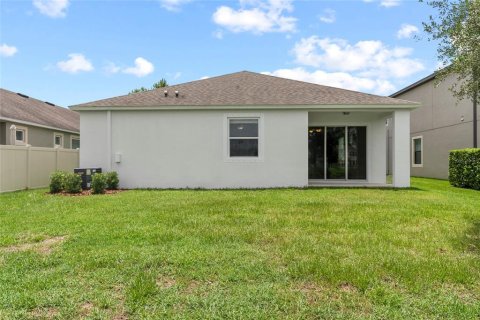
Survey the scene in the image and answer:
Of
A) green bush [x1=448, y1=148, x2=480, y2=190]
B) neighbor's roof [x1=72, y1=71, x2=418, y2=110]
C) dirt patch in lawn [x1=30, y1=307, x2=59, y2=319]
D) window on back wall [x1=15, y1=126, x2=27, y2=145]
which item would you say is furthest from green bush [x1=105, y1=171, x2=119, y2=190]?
green bush [x1=448, y1=148, x2=480, y2=190]

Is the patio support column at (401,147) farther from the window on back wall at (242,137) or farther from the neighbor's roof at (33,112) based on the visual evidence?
the neighbor's roof at (33,112)

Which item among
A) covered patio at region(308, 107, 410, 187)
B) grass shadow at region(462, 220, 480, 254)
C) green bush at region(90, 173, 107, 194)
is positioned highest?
covered patio at region(308, 107, 410, 187)

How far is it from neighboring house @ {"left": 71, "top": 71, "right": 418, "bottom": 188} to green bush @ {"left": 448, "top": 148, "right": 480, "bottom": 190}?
2960 millimetres

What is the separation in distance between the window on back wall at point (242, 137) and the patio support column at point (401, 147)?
4.96 metres

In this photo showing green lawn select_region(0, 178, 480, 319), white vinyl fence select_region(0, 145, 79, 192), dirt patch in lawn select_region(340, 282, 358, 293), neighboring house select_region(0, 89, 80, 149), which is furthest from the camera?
neighboring house select_region(0, 89, 80, 149)

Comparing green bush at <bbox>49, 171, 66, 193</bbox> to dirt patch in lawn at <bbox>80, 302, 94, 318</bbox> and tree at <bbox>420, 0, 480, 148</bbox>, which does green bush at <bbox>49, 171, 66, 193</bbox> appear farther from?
tree at <bbox>420, 0, 480, 148</bbox>

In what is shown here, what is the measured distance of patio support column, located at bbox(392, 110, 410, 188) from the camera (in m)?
12.2

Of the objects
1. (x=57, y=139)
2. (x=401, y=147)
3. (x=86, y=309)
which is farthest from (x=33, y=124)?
(x=86, y=309)

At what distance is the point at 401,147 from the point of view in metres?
12.2

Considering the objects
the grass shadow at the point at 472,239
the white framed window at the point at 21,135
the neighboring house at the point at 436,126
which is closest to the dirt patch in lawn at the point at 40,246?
the grass shadow at the point at 472,239

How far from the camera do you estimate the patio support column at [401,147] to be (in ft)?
39.9

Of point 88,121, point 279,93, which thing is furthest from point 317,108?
point 88,121

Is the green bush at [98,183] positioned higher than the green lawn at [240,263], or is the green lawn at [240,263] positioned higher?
the green bush at [98,183]

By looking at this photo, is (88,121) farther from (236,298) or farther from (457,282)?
(457,282)
